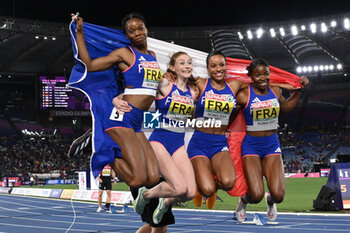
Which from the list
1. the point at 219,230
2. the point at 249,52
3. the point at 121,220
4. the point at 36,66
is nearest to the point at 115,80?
the point at 219,230

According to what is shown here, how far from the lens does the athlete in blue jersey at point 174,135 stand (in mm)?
3922

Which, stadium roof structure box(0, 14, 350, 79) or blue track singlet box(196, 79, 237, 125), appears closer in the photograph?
blue track singlet box(196, 79, 237, 125)

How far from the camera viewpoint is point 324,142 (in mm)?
54250

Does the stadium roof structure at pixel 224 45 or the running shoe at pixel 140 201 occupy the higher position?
the stadium roof structure at pixel 224 45

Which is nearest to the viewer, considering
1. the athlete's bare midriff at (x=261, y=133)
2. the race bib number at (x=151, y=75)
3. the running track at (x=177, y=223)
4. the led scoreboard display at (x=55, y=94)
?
the race bib number at (x=151, y=75)

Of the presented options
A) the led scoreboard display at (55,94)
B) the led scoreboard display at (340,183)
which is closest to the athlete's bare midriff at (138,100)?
the led scoreboard display at (340,183)

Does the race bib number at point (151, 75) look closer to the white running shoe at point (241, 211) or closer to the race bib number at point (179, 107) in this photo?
the race bib number at point (179, 107)

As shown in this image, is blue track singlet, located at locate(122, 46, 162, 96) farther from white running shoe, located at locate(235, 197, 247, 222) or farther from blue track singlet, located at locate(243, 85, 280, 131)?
white running shoe, located at locate(235, 197, 247, 222)

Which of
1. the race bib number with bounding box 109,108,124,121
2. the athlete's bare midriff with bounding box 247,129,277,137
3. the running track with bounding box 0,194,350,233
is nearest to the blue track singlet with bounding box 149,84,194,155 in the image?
the race bib number with bounding box 109,108,124,121

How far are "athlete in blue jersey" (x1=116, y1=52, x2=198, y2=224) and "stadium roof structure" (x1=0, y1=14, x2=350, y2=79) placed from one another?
143 ft

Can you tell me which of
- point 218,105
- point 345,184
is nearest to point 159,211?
point 218,105

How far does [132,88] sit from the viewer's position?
4.08m

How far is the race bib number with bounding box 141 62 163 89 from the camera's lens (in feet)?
13.2

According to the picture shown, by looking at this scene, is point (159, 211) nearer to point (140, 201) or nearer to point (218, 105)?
point (140, 201)
